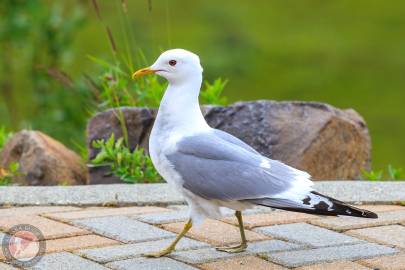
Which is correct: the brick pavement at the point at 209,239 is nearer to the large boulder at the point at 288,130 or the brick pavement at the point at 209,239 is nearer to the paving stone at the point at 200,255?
the paving stone at the point at 200,255

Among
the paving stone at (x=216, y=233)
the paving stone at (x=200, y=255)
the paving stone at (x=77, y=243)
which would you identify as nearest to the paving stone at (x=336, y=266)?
the paving stone at (x=200, y=255)

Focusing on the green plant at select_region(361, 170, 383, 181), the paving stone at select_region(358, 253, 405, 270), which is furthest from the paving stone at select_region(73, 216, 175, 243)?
the green plant at select_region(361, 170, 383, 181)

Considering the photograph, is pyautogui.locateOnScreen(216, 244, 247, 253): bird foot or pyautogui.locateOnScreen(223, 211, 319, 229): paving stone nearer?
pyautogui.locateOnScreen(216, 244, 247, 253): bird foot

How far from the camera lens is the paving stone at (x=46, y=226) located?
346 cm

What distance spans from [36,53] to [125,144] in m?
2.13

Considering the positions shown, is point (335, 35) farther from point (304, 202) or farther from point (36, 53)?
point (304, 202)

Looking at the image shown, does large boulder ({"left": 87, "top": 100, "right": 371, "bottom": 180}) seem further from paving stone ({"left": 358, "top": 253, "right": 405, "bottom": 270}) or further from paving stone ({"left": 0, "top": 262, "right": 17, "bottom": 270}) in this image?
paving stone ({"left": 0, "top": 262, "right": 17, "bottom": 270})

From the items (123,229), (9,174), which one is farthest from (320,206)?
(9,174)

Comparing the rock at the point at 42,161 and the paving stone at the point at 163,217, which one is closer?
the paving stone at the point at 163,217

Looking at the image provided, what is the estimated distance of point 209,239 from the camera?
137 inches

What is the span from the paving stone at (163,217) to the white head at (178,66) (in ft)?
1.73

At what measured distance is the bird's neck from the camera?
341 centimetres

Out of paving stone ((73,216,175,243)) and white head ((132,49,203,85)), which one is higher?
white head ((132,49,203,85))

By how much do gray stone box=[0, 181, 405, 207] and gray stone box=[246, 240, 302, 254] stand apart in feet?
2.04
